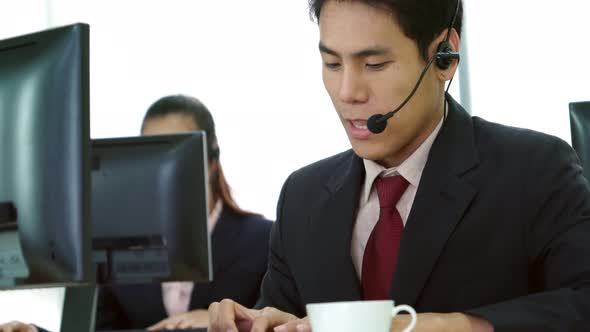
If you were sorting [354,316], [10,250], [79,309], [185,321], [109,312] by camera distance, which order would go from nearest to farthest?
1. [354,316]
2. [10,250]
3. [79,309]
4. [185,321]
5. [109,312]

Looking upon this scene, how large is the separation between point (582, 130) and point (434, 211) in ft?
1.66

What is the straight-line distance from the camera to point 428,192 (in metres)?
1.59

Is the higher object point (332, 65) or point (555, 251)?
point (332, 65)

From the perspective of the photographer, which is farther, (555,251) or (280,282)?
(280,282)

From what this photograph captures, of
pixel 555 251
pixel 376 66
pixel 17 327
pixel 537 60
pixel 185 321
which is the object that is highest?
pixel 537 60

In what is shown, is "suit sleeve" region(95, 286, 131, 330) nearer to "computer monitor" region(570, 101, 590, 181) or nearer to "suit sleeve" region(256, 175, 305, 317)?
"suit sleeve" region(256, 175, 305, 317)

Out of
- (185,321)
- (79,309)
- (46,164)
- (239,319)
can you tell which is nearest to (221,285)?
(185,321)

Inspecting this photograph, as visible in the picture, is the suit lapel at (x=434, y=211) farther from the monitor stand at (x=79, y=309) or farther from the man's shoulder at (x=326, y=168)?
the monitor stand at (x=79, y=309)

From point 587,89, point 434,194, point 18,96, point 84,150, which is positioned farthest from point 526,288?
point 587,89

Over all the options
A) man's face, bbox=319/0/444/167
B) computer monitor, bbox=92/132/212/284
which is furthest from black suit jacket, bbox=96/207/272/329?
man's face, bbox=319/0/444/167

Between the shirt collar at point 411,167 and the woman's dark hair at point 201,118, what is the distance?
1398mm

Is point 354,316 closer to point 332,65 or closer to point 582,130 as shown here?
point 332,65

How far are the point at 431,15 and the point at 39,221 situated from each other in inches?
30.1

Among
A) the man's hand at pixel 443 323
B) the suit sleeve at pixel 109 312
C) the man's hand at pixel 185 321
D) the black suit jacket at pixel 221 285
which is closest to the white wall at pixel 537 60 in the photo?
the black suit jacket at pixel 221 285
